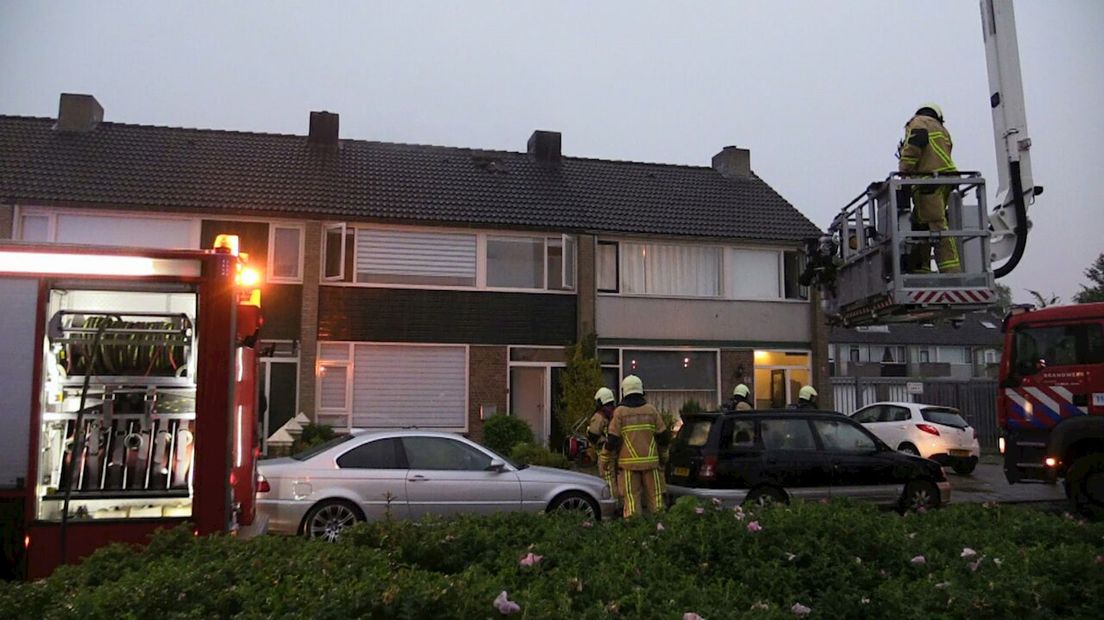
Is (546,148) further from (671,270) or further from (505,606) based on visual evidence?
(505,606)

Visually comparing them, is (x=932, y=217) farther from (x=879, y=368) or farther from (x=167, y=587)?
(x=879, y=368)

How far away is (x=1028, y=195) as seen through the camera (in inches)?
324

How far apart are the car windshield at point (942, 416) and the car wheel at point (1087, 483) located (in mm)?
6557

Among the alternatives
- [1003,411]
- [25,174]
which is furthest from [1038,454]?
[25,174]

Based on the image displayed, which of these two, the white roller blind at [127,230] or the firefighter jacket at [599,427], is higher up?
the white roller blind at [127,230]

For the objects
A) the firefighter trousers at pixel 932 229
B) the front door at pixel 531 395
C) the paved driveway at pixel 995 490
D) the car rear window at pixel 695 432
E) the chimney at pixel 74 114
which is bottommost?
the paved driveway at pixel 995 490

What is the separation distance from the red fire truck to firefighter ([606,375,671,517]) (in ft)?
17.0

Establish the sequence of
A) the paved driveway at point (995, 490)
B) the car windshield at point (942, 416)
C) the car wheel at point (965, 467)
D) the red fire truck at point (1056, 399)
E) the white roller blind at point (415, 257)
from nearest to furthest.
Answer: the red fire truck at point (1056, 399)
the paved driveway at point (995, 490)
the car wheel at point (965, 467)
the car windshield at point (942, 416)
the white roller blind at point (415, 257)

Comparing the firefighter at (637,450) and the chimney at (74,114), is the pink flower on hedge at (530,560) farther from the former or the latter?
the chimney at (74,114)

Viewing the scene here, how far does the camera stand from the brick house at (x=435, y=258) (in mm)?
17438

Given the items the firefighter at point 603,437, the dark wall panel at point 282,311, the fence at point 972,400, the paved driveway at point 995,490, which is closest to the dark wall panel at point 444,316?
the dark wall panel at point 282,311

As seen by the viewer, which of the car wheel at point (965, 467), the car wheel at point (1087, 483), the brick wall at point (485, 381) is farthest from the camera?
the brick wall at point (485, 381)

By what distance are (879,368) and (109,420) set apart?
5010cm

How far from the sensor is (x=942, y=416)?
1717 centimetres
